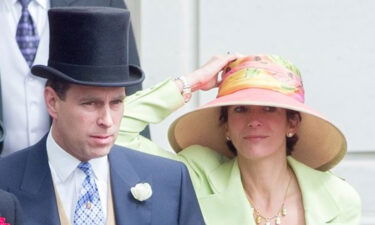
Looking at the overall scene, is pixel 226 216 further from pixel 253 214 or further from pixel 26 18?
pixel 26 18

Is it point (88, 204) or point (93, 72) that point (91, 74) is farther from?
point (88, 204)

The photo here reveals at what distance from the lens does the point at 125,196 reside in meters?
4.36

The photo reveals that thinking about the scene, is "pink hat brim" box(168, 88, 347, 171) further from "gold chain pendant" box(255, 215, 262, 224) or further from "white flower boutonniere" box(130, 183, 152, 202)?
"white flower boutonniere" box(130, 183, 152, 202)

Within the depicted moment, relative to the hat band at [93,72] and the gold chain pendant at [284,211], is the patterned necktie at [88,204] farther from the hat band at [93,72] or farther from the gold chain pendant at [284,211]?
the gold chain pendant at [284,211]

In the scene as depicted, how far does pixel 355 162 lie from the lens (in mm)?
6348

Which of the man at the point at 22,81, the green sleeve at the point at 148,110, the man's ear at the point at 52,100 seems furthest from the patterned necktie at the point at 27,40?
the man's ear at the point at 52,100

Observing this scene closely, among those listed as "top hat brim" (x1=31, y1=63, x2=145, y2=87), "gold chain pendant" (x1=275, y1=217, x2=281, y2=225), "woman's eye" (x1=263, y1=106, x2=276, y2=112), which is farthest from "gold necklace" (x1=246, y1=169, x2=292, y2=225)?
"top hat brim" (x1=31, y1=63, x2=145, y2=87)

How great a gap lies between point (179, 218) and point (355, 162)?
2055mm

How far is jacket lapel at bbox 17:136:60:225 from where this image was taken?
429 cm

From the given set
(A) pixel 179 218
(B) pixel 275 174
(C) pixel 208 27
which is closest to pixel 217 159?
(B) pixel 275 174

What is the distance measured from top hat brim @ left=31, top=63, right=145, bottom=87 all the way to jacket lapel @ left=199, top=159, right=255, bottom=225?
2.34 ft

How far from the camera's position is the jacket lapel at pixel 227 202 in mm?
4838

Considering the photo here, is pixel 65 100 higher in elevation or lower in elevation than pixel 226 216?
higher

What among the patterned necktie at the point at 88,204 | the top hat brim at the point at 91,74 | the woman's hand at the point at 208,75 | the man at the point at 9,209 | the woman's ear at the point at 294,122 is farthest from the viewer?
the woman's hand at the point at 208,75
